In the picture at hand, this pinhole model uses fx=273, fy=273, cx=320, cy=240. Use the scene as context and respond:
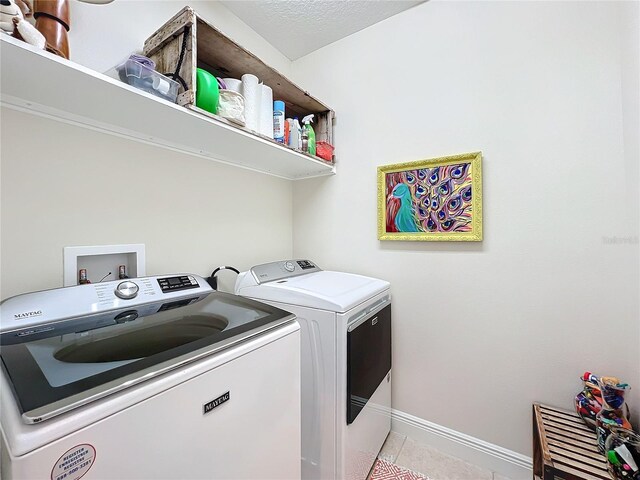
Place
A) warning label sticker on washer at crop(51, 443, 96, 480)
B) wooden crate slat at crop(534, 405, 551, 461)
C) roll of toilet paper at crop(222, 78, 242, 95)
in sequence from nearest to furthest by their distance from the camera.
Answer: warning label sticker on washer at crop(51, 443, 96, 480) → wooden crate slat at crop(534, 405, 551, 461) → roll of toilet paper at crop(222, 78, 242, 95)

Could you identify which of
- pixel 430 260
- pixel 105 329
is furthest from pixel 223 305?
pixel 430 260

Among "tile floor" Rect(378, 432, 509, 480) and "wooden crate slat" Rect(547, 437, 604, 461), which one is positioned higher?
"wooden crate slat" Rect(547, 437, 604, 461)

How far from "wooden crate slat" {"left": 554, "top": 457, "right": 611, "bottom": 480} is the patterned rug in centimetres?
70

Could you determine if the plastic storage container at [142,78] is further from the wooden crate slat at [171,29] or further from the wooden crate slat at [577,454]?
the wooden crate slat at [577,454]

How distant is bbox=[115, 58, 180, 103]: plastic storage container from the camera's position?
0.99 meters

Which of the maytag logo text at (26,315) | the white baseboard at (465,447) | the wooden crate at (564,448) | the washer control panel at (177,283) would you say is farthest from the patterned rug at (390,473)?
the maytag logo text at (26,315)

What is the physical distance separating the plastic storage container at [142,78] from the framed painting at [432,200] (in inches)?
49.5

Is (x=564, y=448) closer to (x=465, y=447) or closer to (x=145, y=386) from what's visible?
(x=465, y=447)

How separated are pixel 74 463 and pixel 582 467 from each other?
5.17 ft

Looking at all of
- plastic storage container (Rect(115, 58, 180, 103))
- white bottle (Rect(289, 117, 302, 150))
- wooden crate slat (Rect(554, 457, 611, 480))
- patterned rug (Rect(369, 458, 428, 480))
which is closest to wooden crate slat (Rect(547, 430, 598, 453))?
wooden crate slat (Rect(554, 457, 611, 480))

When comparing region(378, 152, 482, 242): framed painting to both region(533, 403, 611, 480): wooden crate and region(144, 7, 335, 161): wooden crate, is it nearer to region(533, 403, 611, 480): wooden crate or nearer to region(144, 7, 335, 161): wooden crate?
region(144, 7, 335, 161): wooden crate

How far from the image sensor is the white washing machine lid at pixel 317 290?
126 cm

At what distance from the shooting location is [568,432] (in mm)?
1181

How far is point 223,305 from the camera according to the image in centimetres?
112
